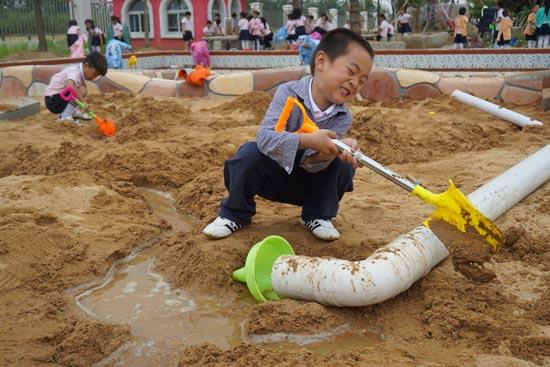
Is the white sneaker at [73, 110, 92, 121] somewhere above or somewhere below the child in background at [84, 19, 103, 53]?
below

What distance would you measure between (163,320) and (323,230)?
2.97 ft

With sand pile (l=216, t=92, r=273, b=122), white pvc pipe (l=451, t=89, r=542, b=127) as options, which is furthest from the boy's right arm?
sand pile (l=216, t=92, r=273, b=122)

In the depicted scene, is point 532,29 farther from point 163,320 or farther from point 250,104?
point 163,320

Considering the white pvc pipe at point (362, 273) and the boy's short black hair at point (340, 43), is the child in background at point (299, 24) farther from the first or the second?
the white pvc pipe at point (362, 273)

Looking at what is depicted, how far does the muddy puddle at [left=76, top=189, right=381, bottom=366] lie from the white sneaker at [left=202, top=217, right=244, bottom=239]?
305 millimetres

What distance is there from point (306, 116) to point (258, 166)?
319 mm

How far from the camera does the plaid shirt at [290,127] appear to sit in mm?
2477

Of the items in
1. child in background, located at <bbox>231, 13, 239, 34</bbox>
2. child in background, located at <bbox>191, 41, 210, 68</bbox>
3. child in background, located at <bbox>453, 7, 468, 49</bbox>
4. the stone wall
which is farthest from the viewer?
child in background, located at <bbox>231, 13, 239, 34</bbox>

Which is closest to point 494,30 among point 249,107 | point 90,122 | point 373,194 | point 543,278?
point 249,107

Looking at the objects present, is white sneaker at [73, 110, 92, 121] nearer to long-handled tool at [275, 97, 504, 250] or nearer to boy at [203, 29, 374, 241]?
boy at [203, 29, 374, 241]

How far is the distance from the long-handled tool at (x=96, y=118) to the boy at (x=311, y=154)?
10.6 feet

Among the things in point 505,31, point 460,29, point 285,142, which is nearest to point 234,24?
point 460,29

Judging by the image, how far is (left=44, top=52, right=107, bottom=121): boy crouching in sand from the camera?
6367 millimetres

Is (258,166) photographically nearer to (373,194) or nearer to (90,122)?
(373,194)
